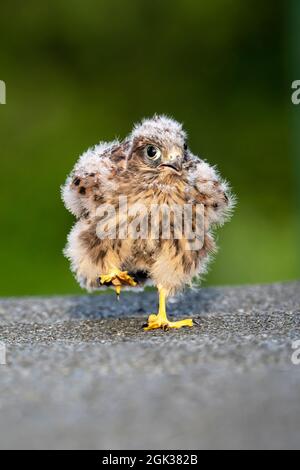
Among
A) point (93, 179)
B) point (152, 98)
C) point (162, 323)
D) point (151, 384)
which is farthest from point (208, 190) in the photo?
point (152, 98)

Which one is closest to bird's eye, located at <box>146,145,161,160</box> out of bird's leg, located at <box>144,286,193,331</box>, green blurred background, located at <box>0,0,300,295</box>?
bird's leg, located at <box>144,286,193,331</box>

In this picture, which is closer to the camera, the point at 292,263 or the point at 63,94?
the point at 292,263

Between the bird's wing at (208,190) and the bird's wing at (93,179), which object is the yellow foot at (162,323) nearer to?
the bird's wing at (208,190)

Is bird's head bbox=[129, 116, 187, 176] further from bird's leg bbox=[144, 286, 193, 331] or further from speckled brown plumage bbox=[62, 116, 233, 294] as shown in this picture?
bird's leg bbox=[144, 286, 193, 331]

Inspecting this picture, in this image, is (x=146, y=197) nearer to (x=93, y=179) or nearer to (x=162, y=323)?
(x=93, y=179)

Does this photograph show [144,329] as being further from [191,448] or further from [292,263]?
[292,263]

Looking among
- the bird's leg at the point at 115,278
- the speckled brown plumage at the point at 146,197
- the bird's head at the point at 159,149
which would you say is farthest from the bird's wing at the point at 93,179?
the bird's leg at the point at 115,278

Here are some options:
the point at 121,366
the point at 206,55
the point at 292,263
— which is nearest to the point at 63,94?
the point at 206,55
